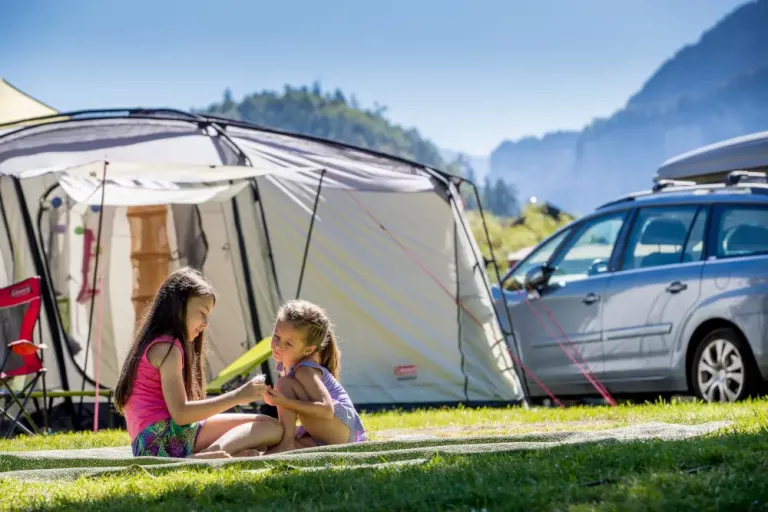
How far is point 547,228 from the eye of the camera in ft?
120

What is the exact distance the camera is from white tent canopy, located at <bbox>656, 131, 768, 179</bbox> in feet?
33.2

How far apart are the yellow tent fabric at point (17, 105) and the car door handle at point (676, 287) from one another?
9.10 m

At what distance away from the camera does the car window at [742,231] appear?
8477 millimetres

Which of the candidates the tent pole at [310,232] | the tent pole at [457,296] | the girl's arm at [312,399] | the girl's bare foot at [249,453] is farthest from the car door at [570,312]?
the girl's bare foot at [249,453]

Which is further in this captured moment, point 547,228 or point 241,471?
point 547,228

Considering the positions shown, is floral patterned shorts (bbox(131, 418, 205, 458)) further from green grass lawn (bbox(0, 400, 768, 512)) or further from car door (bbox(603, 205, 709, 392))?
car door (bbox(603, 205, 709, 392))

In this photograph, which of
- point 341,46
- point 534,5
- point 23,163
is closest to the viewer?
point 23,163

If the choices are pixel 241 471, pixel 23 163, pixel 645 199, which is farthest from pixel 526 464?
pixel 23 163

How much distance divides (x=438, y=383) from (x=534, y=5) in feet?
538

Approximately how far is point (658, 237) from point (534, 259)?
76.7 inches

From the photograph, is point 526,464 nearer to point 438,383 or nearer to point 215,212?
point 438,383

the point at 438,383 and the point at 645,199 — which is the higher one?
the point at 645,199

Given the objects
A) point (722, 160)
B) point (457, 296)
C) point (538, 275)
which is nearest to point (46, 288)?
point (457, 296)

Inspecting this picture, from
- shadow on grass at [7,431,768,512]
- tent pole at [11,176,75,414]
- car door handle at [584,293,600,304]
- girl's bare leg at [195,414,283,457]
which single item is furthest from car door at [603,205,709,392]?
tent pole at [11,176,75,414]
